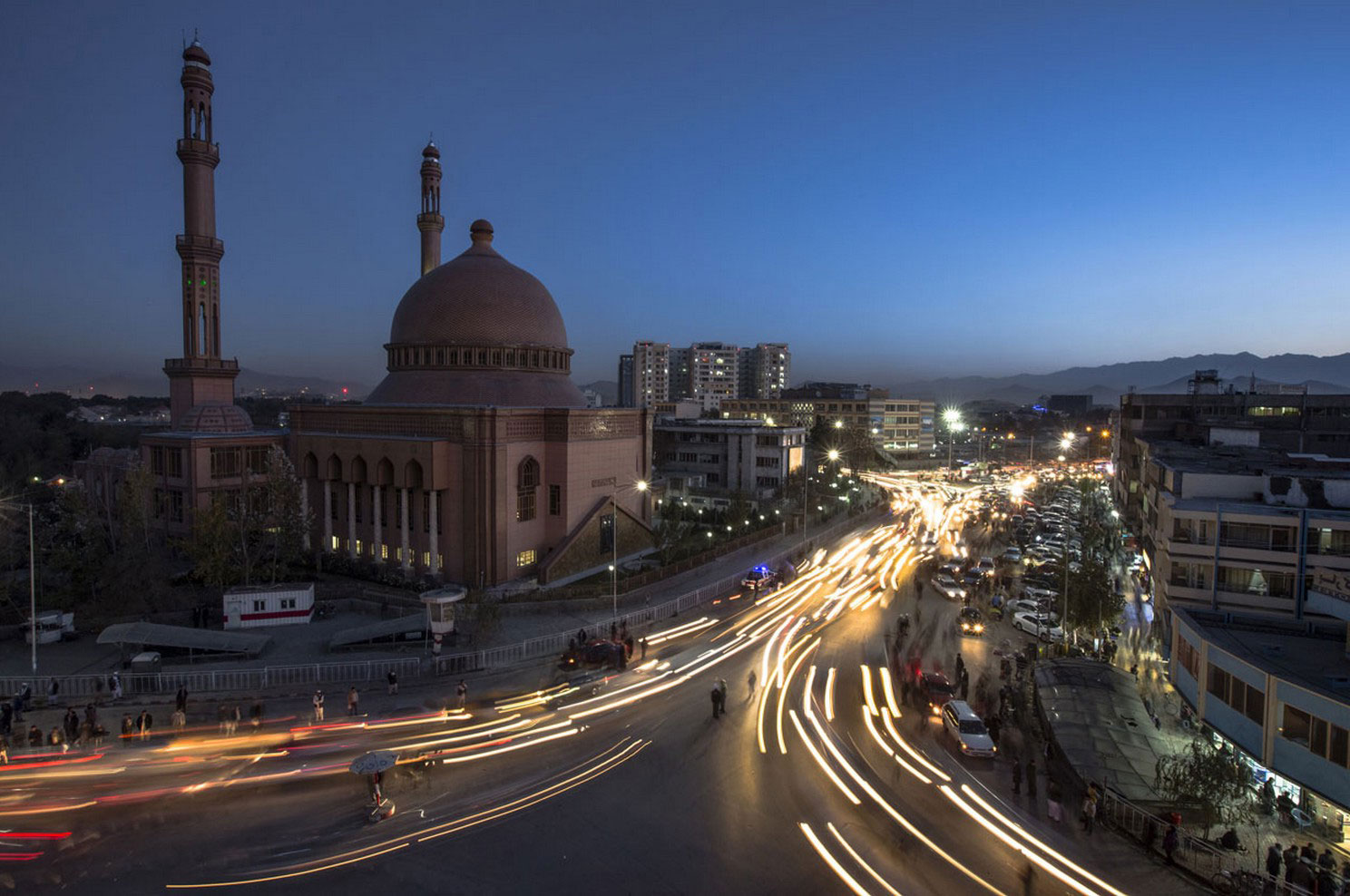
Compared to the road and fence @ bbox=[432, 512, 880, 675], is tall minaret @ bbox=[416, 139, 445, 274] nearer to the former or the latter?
fence @ bbox=[432, 512, 880, 675]

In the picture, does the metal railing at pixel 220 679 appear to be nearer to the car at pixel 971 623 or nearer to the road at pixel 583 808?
the road at pixel 583 808

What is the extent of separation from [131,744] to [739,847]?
17.6m

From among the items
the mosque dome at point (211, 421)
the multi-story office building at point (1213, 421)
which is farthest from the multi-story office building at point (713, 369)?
the mosque dome at point (211, 421)

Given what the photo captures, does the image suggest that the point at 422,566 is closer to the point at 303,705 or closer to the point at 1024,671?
the point at 303,705

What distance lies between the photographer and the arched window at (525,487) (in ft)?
126

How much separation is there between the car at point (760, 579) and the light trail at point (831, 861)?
71.9 feet

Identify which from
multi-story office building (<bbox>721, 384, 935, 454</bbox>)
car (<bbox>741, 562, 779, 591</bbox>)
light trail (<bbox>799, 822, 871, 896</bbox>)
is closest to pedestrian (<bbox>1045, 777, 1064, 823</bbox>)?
light trail (<bbox>799, 822, 871, 896</bbox>)

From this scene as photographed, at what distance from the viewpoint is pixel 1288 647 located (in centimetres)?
2062

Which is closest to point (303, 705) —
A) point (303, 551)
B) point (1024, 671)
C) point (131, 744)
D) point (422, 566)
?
point (131, 744)

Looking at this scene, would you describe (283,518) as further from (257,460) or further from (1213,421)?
(1213,421)

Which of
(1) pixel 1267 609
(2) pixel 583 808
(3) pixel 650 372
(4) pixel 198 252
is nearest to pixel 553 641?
(2) pixel 583 808

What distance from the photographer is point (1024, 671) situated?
27.0 meters

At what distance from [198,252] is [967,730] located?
52400mm

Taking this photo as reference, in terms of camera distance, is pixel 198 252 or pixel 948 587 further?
pixel 198 252
